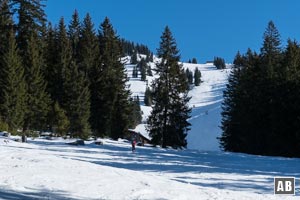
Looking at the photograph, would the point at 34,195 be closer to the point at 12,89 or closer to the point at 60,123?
the point at 60,123

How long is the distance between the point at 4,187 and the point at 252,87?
4356 cm

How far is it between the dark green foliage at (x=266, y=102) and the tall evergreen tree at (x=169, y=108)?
26.5 ft

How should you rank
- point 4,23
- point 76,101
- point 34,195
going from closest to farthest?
1. point 34,195
2. point 76,101
3. point 4,23

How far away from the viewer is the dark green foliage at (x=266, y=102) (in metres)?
41.8

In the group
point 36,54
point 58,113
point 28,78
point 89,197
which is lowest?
point 89,197

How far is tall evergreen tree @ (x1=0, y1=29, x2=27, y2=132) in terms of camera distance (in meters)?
36.8

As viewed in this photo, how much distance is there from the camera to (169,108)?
45.8 metres

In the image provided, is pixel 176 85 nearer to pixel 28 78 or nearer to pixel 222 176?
pixel 28 78

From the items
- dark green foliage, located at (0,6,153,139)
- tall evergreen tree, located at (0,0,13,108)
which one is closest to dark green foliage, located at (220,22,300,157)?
dark green foliage, located at (0,6,153,139)

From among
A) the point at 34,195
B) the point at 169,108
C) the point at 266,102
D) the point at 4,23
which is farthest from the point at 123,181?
the point at 4,23

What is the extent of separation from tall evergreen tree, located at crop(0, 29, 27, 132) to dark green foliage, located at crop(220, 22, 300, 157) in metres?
25.4

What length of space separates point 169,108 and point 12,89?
1702 cm

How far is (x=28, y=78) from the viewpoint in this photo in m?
40.8

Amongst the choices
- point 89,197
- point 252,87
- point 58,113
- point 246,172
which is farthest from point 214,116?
point 89,197
